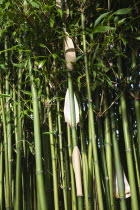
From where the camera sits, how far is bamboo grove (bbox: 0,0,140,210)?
1334mm

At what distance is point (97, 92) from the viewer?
1.55 meters

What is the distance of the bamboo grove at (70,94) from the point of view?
1334mm

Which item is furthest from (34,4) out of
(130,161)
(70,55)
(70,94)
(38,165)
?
(130,161)

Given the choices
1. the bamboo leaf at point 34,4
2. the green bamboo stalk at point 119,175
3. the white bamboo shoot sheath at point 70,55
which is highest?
the bamboo leaf at point 34,4

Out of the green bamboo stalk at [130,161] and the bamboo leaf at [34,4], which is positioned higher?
the bamboo leaf at [34,4]

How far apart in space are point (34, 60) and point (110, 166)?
726 millimetres

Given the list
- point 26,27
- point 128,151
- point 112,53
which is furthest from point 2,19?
point 128,151

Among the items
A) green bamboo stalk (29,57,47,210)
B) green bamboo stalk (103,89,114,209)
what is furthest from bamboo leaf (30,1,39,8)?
green bamboo stalk (103,89,114,209)

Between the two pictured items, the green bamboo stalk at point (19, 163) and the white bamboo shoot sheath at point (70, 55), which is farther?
the green bamboo stalk at point (19, 163)

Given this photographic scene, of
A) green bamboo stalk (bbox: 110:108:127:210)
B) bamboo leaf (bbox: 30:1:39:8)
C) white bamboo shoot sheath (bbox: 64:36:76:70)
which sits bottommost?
green bamboo stalk (bbox: 110:108:127:210)

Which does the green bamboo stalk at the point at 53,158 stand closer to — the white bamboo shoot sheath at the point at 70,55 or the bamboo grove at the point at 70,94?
the bamboo grove at the point at 70,94

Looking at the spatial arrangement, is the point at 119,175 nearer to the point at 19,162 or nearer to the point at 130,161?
A: the point at 130,161

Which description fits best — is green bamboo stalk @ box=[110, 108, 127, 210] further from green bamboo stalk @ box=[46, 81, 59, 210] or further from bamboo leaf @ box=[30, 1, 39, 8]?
bamboo leaf @ box=[30, 1, 39, 8]

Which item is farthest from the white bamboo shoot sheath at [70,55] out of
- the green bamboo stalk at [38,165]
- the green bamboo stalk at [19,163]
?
the green bamboo stalk at [19,163]
